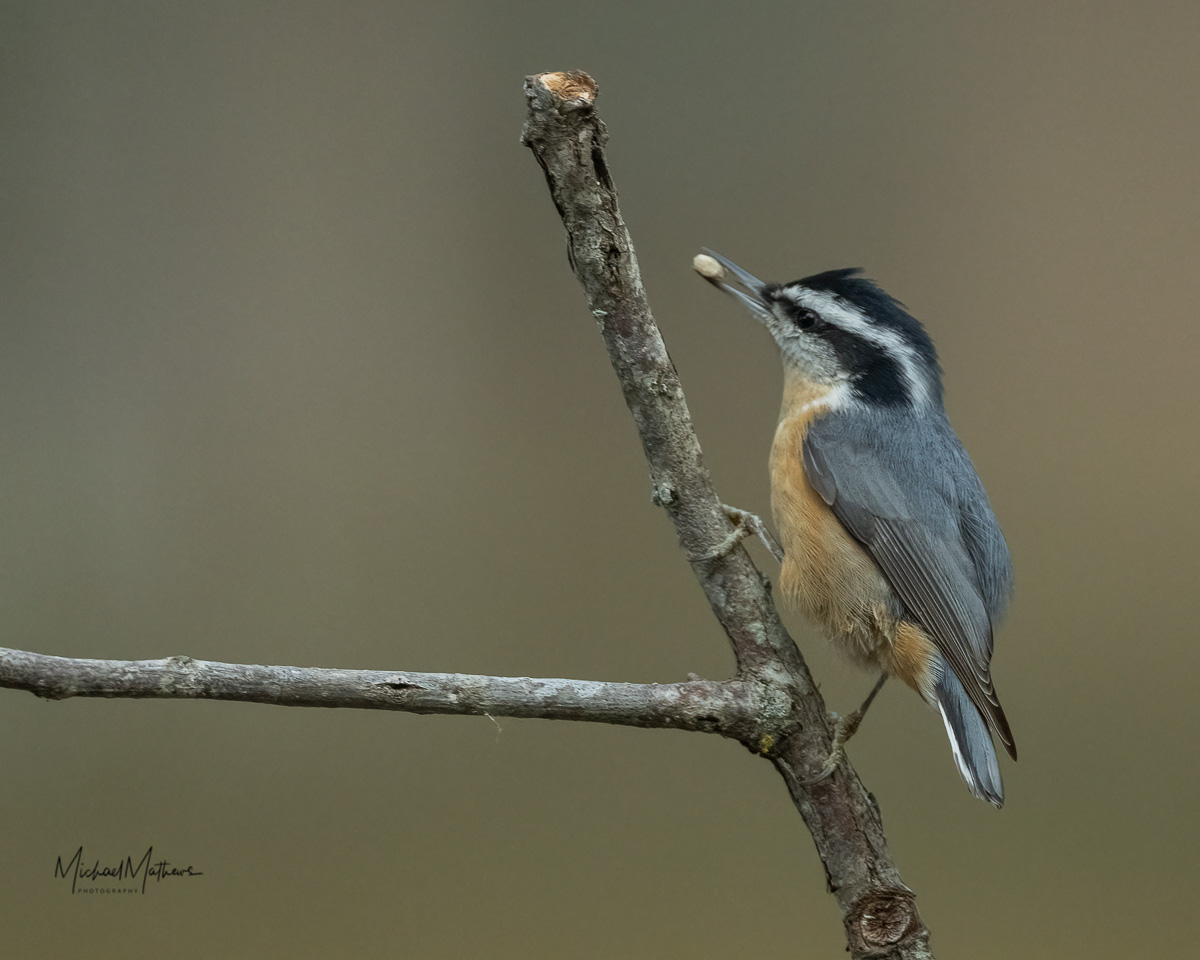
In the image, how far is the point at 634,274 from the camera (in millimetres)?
1429

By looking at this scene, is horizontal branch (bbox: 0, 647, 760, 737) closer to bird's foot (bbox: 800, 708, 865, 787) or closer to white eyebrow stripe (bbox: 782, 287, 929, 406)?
bird's foot (bbox: 800, 708, 865, 787)

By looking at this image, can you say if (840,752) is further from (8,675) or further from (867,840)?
(8,675)

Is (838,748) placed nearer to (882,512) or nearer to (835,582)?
(835,582)

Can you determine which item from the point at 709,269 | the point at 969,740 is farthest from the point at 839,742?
the point at 709,269

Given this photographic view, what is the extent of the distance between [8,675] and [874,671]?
1.25m

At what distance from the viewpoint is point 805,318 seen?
184 cm

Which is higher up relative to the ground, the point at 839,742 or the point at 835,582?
the point at 835,582

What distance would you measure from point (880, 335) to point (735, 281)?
33 centimetres

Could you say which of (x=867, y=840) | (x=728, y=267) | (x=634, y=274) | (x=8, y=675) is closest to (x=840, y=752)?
(x=867, y=840)

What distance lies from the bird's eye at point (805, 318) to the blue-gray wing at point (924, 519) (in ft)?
0.58

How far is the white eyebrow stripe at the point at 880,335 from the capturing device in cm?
177

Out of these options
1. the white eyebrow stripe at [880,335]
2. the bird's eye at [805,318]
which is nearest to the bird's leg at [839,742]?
the white eyebrow stripe at [880,335]

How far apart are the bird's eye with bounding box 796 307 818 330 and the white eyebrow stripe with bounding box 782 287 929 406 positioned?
Result: 25mm

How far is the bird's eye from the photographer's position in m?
1.82
